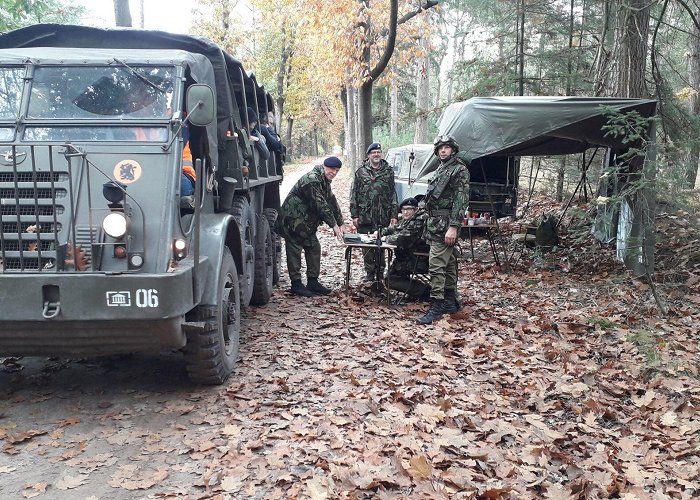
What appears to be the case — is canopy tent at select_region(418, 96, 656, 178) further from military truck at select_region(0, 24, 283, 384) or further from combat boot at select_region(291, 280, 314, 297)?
military truck at select_region(0, 24, 283, 384)

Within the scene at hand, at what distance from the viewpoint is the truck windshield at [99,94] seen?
15.2ft

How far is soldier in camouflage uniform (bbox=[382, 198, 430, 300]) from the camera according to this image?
758 centimetres

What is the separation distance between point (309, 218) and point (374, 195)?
3.86ft

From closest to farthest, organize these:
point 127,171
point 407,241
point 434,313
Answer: point 127,171 < point 434,313 < point 407,241

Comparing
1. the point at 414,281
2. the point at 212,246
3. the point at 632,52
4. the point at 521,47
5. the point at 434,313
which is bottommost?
the point at 434,313

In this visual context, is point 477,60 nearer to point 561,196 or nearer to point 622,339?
point 561,196

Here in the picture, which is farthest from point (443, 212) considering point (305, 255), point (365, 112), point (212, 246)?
point (365, 112)

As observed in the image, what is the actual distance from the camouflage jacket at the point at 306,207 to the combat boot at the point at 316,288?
2.07ft

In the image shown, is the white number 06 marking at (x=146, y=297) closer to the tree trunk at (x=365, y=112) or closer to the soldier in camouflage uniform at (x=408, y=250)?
the soldier in camouflage uniform at (x=408, y=250)

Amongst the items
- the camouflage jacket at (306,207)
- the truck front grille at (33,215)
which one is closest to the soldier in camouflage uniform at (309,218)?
the camouflage jacket at (306,207)

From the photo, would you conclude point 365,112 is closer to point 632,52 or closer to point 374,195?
point 374,195

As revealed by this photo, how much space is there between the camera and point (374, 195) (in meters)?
8.80

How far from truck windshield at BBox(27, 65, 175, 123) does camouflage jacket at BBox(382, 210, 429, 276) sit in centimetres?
370

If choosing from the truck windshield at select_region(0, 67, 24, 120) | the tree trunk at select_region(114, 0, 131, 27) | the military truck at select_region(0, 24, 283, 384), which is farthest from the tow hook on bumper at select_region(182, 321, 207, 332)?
the tree trunk at select_region(114, 0, 131, 27)
